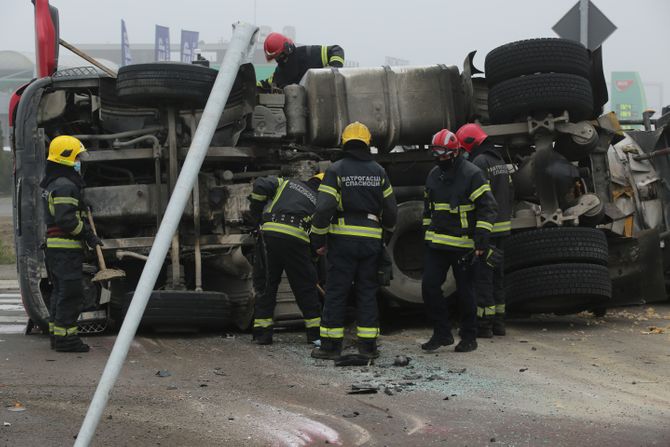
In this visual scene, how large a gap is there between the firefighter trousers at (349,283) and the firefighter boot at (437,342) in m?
0.53

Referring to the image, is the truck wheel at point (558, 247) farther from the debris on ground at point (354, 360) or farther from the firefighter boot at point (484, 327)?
the debris on ground at point (354, 360)

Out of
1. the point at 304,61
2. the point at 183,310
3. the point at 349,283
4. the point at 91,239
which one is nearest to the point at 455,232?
the point at 349,283

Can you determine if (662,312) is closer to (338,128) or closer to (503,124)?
(503,124)

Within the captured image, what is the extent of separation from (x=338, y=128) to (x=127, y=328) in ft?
17.0

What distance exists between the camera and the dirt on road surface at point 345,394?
13.9ft

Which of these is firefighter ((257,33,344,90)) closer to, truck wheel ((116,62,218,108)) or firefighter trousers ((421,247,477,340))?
truck wheel ((116,62,218,108))

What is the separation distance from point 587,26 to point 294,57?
2909mm

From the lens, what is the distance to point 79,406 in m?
4.80

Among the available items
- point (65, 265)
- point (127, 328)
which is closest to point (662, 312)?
point (65, 265)

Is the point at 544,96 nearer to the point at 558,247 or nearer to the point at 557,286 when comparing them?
the point at 558,247

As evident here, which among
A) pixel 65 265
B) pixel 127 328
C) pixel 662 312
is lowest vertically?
pixel 662 312

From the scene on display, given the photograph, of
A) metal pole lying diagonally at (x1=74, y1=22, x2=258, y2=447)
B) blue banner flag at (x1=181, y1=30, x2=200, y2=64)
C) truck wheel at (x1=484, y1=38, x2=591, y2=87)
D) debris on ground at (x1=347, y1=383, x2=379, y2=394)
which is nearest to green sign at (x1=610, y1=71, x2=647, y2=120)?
blue banner flag at (x1=181, y1=30, x2=200, y2=64)

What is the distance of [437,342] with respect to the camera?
6664 millimetres

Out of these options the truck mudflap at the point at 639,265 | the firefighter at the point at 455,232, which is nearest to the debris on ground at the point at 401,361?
the firefighter at the point at 455,232
